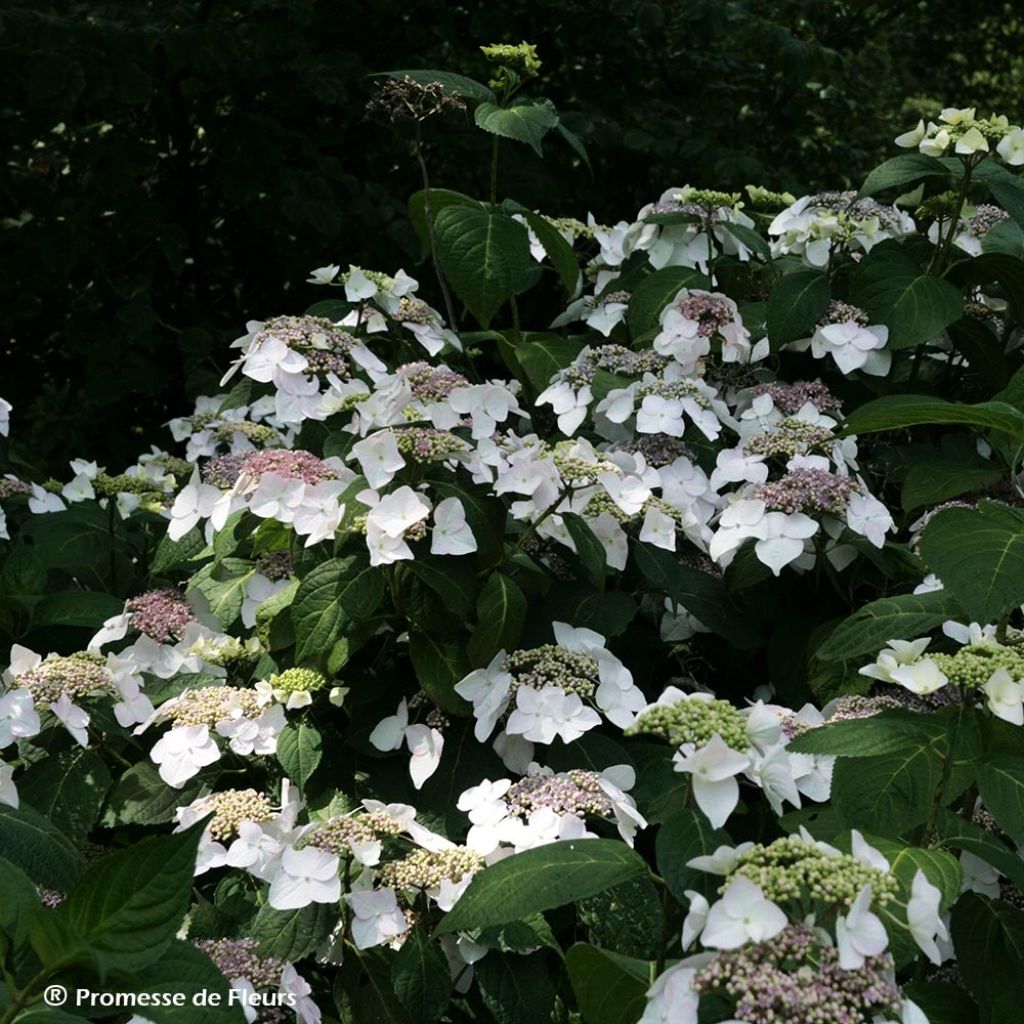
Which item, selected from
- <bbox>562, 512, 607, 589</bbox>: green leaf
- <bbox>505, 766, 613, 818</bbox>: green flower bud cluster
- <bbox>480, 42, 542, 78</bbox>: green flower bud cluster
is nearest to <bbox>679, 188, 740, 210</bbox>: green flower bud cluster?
<bbox>480, 42, 542, 78</bbox>: green flower bud cluster

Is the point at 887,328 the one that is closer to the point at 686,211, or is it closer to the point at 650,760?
the point at 686,211

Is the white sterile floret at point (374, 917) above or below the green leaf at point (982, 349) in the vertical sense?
below

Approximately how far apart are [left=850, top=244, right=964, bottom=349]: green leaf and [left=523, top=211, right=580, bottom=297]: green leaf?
441 millimetres

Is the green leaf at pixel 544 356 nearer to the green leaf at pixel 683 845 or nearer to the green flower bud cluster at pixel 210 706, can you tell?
the green flower bud cluster at pixel 210 706

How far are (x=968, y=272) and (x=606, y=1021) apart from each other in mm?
1377

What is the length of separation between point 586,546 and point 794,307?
611 millimetres

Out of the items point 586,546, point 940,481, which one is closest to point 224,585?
point 586,546

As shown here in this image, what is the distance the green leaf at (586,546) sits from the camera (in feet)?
5.44

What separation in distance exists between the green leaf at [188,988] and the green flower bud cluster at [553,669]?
0.57 meters

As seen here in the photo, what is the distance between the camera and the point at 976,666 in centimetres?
128

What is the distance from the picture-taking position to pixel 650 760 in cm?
165

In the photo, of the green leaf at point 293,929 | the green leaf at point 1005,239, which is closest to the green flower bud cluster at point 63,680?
the green leaf at point 293,929

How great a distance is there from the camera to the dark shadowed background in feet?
12.2

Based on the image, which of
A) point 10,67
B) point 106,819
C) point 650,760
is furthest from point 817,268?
point 10,67
